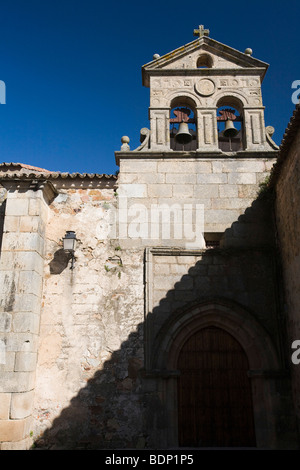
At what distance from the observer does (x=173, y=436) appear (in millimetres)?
5734

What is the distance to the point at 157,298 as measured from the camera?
6.34 meters

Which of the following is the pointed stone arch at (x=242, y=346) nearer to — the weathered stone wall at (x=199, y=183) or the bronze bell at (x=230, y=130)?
the weathered stone wall at (x=199, y=183)

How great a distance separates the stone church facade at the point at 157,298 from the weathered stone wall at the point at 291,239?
1.4 inches

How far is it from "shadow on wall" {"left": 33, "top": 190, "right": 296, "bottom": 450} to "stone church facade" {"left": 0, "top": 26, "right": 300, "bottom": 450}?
0.02 metres

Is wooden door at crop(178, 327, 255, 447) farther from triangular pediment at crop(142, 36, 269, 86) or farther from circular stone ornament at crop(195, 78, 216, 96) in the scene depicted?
triangular pediment at crop(142, 36, 269, 86)

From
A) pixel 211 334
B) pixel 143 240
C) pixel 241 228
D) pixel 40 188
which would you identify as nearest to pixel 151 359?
pixel 211 334

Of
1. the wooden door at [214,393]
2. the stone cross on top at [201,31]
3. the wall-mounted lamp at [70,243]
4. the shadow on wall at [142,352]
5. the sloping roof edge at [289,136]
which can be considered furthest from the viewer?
the stone cross on top at [201,31]

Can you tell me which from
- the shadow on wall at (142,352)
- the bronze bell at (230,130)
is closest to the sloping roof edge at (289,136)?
the shadow on wall at (142,352)

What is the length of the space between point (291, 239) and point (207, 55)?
4.53 meters

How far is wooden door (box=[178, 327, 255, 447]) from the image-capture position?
5.81 meters

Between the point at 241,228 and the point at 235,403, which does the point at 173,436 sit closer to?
the point at 235,403

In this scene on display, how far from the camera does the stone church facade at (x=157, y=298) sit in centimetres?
572

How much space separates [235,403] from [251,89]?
232 inches

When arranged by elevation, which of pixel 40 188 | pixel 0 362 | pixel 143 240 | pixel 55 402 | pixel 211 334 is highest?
pixel 40 188
